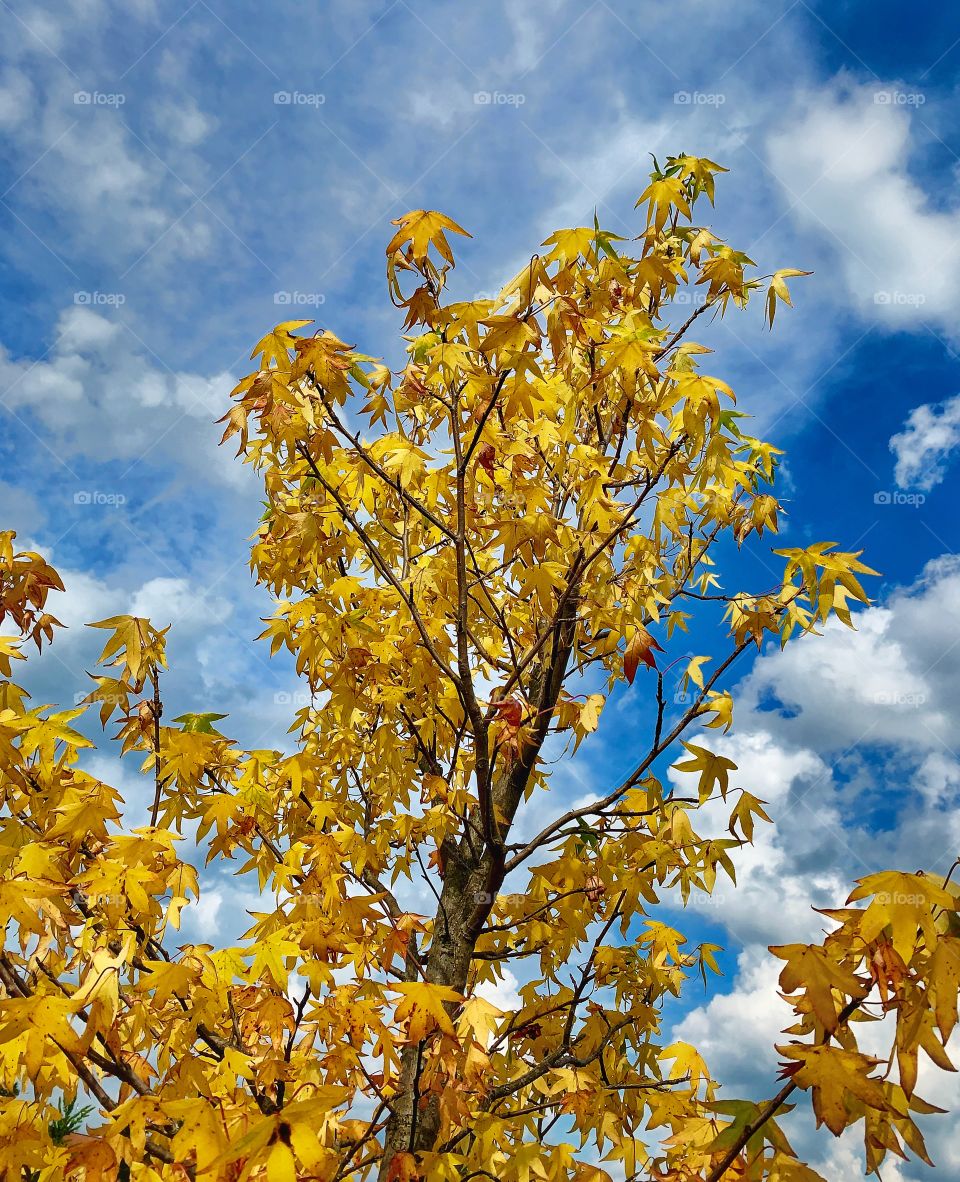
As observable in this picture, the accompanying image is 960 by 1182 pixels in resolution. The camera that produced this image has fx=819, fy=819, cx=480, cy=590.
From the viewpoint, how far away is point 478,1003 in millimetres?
2932

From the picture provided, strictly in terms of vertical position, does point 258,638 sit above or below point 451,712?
above

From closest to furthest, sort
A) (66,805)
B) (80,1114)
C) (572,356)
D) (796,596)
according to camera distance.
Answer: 1. (66,805)
2. (796,596)
3. (572,356)
4. (80,1114)

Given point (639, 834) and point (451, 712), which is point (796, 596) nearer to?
point (639, 834)

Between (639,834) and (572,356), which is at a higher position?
(572,356)

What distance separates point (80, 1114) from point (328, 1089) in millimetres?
8784

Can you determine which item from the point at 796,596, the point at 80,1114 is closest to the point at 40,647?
the point at 796,596

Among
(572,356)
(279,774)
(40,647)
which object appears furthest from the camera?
(572,356)

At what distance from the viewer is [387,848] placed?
166 inches

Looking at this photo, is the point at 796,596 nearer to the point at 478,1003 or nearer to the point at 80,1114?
the point at 478,1003

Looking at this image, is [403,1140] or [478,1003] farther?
[403,1140]

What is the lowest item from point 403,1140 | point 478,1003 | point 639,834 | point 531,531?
point 403,1140

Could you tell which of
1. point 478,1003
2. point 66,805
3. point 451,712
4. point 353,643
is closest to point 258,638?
point 353,643

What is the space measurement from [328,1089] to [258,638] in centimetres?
216

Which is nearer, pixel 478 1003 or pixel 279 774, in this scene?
pixel 478 1003
